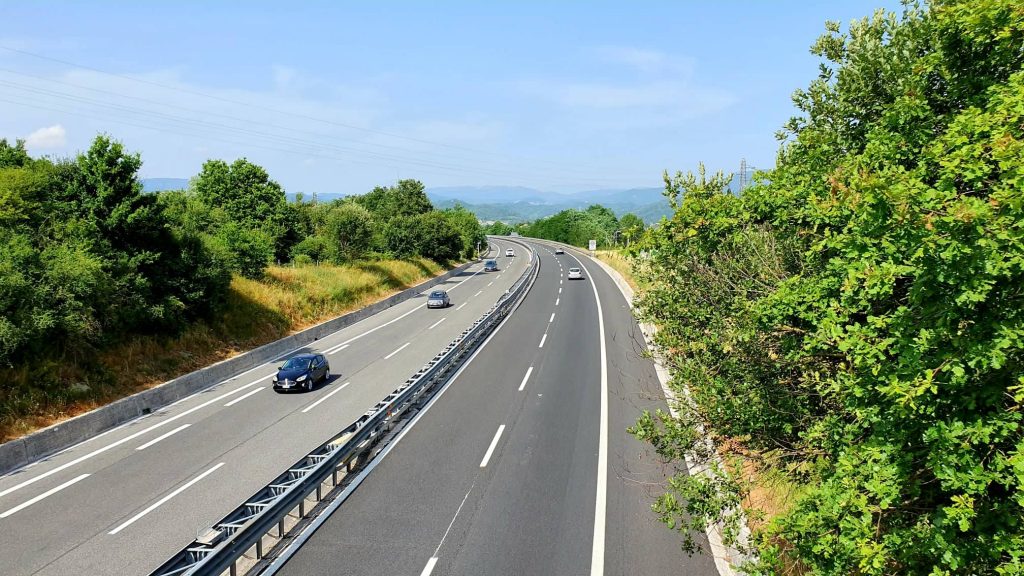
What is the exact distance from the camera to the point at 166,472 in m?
14.2

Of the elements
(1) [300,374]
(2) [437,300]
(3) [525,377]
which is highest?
(2) [437,300]

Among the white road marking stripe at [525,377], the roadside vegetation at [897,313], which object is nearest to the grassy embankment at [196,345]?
the white road marking stripe at [525,377]

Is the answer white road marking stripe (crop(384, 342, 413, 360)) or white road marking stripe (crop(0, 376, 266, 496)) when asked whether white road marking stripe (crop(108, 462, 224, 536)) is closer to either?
white road marking stripe (crop(0, 376, 266, 496))

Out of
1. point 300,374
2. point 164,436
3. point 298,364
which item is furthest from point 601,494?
point 298,364

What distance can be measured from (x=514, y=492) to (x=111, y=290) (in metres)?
19.3

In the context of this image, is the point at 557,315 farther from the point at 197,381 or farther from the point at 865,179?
the point at 865,179

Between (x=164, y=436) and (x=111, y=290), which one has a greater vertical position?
(x=111, y=290)

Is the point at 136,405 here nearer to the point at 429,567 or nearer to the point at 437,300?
the point at 429,567

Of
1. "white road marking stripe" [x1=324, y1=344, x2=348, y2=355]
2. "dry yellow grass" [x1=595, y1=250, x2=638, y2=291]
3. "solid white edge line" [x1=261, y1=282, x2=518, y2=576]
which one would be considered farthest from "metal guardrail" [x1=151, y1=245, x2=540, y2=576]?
"dry yellow grass" [x1=595, y1=250, x2=638, y2=291]

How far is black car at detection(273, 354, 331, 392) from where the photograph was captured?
20.9 metres

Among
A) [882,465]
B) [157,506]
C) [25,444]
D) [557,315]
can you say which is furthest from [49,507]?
[557,315]

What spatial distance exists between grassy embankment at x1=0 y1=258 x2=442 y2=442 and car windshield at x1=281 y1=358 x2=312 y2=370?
5.16m

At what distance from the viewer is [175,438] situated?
1678 centimetres

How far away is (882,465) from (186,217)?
33.2m
